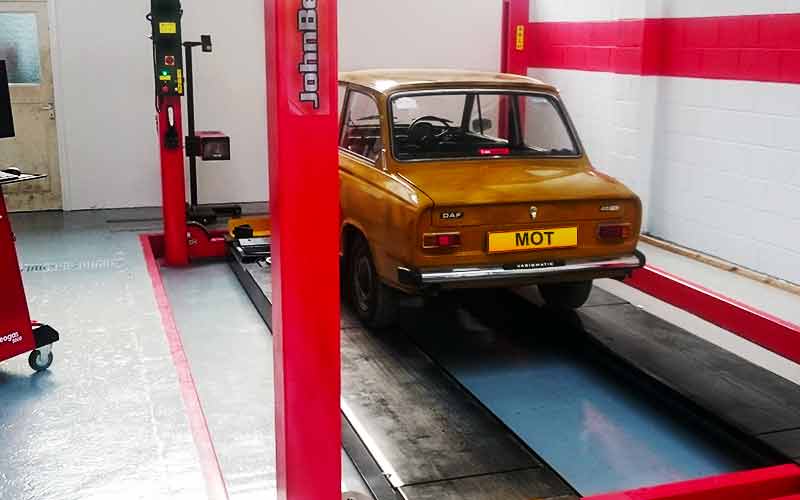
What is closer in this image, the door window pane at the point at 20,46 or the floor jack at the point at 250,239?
the floor jack at the point at 250,239

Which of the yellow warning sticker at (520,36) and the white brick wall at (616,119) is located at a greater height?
the yellow warning sticker at (520,36)

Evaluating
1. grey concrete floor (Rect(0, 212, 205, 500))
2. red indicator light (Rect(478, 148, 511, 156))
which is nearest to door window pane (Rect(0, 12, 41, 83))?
grey concrete floor (Rect(0, 212, 205, 500))

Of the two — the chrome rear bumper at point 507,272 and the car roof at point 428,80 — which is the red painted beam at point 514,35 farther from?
the chrome rear bumper at point 507,272

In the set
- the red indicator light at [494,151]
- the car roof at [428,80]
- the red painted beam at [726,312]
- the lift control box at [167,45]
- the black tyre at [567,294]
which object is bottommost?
the black tyre at [567,294]

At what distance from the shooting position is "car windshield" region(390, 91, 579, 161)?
5.42 meters

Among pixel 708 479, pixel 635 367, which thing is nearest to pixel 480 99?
pixel 635 367

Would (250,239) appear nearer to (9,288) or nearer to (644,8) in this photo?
(9,288)

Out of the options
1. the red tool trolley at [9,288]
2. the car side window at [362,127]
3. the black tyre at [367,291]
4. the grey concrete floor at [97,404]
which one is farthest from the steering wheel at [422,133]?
the red tool trolley at [9,288]

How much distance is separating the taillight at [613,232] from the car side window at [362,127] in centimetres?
141

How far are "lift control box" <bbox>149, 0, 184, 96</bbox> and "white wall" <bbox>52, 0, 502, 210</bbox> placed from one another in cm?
236

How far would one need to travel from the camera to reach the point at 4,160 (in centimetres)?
904

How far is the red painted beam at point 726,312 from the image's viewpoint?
13.8ft

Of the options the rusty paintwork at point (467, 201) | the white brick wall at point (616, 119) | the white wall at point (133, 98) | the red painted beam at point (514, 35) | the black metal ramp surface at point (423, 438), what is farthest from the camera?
the red painted beam at point (514, 35)

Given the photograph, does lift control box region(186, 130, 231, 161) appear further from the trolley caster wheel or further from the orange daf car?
the trolley caster wheel
